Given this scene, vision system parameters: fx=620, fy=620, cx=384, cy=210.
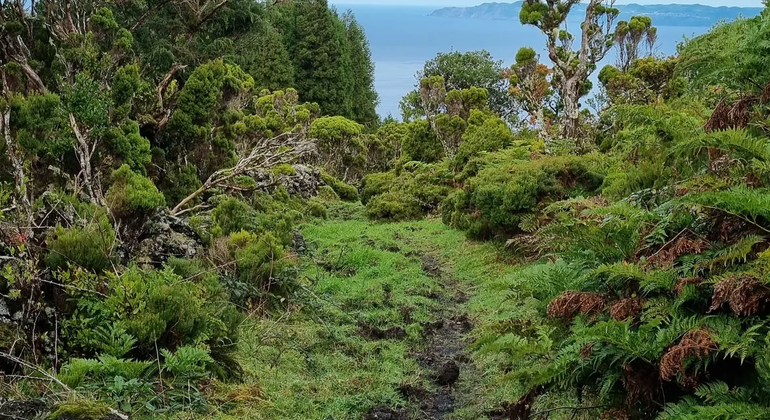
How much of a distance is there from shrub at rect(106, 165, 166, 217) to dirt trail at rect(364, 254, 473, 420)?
11.8 feet

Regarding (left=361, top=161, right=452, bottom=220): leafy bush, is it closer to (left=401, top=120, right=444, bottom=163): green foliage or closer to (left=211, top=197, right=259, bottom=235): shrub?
(left=401, top=120, right=444, bottom=163): green foliage

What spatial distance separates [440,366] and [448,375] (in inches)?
21.0

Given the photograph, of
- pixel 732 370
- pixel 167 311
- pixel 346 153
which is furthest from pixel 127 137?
pixel 346 153

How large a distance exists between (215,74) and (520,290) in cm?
884

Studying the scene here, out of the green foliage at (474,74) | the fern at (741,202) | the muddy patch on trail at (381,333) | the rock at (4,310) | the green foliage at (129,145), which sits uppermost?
the green foliage at (474,74)

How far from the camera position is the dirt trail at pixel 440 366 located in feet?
16.5

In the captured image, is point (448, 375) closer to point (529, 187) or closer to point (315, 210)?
point (529, 187)

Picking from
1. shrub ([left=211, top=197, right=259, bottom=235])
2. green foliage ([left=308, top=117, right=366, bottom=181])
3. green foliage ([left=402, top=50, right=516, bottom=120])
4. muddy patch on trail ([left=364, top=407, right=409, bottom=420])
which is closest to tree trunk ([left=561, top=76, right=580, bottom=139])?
shrub ([left=211, top=197, right=259, bottom=235])

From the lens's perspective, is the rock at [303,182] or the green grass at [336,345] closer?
the green grass at [336,345]

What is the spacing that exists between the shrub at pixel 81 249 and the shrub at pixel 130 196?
1.95m

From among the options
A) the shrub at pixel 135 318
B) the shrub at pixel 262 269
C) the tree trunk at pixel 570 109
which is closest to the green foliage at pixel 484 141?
the tree trunk at pixel 570 109

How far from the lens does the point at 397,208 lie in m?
18.3

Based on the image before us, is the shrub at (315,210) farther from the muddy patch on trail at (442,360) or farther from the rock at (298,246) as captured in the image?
the muddy patch on trail at (442,360)

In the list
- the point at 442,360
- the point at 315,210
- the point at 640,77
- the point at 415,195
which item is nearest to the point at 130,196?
the point at 442,360
